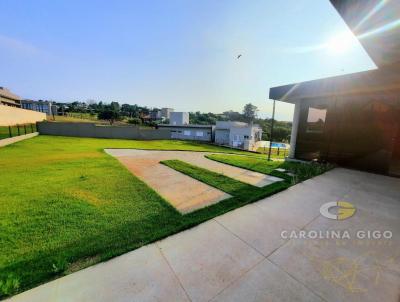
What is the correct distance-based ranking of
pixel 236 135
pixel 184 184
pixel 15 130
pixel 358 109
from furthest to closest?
pixel 236 135 → pixel 15 130 → pixel 358 109 → pixel 184 184

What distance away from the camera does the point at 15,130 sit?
12.3 meters

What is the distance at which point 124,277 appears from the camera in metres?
1.74

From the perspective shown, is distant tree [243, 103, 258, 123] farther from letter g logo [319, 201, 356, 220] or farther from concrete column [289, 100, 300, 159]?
letter g logo [319, 201, 356, 220]

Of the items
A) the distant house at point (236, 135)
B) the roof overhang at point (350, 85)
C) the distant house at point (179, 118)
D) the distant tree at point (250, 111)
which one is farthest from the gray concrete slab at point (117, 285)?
the distant tree at point (250, 111)

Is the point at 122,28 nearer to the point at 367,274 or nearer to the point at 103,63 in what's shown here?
the point at 103,63

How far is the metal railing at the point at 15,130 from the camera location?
34.5 ft

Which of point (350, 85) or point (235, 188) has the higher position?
point (350, 85)

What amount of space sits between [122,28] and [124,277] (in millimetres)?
10362

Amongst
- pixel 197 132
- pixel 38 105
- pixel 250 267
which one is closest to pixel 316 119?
pixel 250 267

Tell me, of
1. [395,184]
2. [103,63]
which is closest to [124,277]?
[395,184]

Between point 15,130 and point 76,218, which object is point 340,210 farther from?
point 15,130

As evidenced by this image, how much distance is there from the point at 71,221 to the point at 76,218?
0.30ft

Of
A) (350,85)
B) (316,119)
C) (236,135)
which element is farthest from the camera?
(236,135)

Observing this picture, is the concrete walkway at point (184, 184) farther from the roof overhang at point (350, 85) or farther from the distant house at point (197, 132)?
the distant house at point (197, 132)
